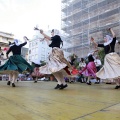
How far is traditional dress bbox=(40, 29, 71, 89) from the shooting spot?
5160mm

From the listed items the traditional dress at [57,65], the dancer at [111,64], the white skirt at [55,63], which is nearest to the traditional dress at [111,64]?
the dancer at [111,64]

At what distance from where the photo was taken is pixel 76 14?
37031 millimetres

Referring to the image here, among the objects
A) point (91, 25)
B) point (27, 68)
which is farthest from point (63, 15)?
point (27, 68)

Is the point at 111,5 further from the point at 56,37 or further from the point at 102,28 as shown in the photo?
the point at 56,37

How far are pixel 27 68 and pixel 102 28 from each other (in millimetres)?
25911

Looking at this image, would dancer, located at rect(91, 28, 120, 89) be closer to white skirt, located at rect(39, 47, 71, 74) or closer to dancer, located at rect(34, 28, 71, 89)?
dancer, located at rect(34, 28, 71, 89)

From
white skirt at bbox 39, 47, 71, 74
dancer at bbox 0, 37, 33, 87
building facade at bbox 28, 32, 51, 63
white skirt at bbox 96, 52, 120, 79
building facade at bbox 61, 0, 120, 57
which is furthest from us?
building facade at bbox 28, 32, 51, 63

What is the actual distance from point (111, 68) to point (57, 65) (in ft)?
5.77

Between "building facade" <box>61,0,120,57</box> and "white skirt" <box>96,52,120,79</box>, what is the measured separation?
2376 centimetres

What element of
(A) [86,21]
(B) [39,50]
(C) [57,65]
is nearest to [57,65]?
(C) [57,65]

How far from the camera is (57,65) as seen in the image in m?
5.20

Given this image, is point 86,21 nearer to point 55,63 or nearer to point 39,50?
point 39,50

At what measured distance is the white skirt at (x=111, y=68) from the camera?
19.3 feet

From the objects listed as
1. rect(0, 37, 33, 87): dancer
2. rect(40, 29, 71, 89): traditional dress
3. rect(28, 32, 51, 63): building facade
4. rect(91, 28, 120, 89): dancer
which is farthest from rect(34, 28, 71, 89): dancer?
rect(28, 32, 51, 63): building facade
